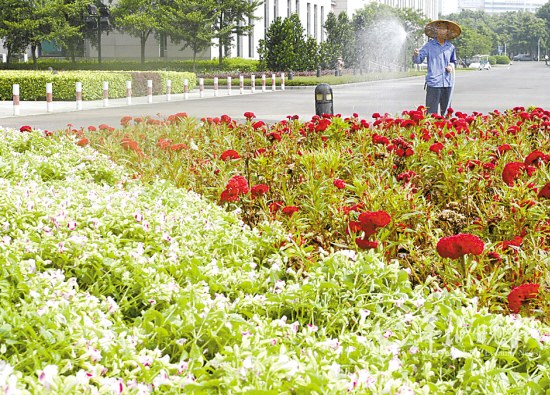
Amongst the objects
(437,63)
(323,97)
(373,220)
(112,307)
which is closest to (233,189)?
(373,220)

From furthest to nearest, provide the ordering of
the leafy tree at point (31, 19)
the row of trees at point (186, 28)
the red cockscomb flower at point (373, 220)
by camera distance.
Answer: the row of trees at point (186, 28) → the leafy tree at point (31, 19) → the red cockscomb flower at point (373, 220)

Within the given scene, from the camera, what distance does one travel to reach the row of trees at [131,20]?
39.9 m

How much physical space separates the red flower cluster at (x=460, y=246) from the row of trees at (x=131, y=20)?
3668cm

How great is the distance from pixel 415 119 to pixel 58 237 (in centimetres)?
449

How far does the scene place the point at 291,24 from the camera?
44156 mm

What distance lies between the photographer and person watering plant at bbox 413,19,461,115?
38.2ft

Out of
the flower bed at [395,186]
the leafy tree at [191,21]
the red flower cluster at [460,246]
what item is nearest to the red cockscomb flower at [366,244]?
the flower bed at [395,186]

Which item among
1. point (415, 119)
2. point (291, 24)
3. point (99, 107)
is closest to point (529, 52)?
point (291, 24)

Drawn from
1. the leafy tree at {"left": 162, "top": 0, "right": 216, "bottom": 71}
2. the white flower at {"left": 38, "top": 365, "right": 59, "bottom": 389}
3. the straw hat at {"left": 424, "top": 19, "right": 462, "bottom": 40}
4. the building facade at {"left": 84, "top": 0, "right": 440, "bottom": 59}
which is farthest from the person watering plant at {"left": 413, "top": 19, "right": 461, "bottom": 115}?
the building facade at {"left": 84, "top": 0, "right": 440, "bottom": 59}

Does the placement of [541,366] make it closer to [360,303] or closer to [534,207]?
[360,303]

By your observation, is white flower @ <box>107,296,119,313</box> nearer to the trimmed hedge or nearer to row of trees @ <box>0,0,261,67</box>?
the trimmed hedge

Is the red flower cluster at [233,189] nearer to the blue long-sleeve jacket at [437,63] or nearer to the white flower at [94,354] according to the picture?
the white flower at [94,354]

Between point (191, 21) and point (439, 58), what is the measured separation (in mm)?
33069

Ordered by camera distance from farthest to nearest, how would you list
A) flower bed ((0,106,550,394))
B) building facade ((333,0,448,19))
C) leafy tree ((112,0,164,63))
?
building facade ((333,0,448,19)) < leafy tree ((112,0,164,63)) < flower bed ((0,106,550,394))
